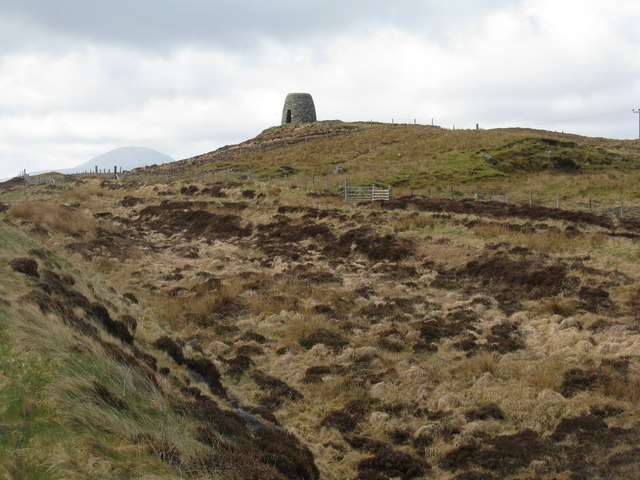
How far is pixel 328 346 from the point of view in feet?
A: 49.9

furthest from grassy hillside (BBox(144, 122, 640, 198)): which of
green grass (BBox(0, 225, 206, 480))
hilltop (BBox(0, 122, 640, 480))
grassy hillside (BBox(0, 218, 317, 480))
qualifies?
green grass (BBox(0, 225, 206, 480))

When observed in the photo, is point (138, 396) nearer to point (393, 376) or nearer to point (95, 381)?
point (95, 381)

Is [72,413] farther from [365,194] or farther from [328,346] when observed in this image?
[365,194]

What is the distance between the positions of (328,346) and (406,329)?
2.83 m

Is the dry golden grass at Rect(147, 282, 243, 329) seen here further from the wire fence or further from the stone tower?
the stone tower

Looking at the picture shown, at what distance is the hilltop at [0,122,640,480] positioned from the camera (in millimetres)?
7023

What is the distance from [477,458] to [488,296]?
34.7 ft

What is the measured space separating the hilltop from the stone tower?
79193 millimetres

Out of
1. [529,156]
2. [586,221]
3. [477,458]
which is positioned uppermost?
[529,156]

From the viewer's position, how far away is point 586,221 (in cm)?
2823

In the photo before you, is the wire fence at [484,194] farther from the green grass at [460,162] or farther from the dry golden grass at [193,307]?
the dry golden grass at [193,307]

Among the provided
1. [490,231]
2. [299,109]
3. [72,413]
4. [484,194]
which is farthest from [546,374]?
[299,109]

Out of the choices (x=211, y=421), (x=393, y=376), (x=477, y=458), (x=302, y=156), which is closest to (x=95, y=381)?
(x=211, y=421)

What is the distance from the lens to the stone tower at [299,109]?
110 m
